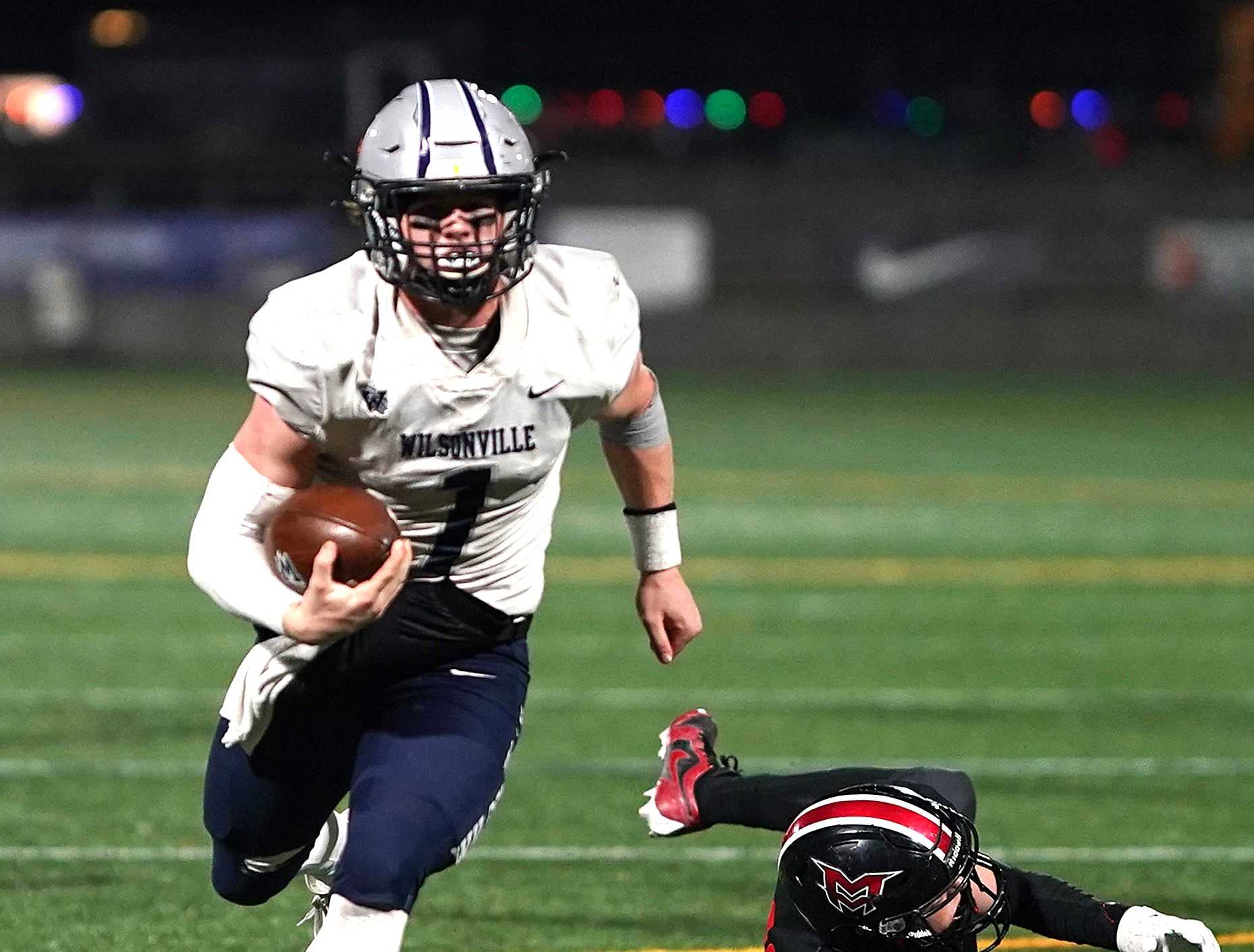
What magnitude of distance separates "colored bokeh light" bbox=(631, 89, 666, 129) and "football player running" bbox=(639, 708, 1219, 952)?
32020 millimetres

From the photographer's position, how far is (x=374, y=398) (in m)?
3.54

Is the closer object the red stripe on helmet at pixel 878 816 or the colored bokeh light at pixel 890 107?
the red stripe on helmet at pixel 878 816

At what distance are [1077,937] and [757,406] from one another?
15.2 metres

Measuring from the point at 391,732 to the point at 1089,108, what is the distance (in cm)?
3125

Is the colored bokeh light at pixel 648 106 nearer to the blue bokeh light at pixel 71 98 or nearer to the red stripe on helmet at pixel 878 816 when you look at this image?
the blue bokeh light at pixel 71 98

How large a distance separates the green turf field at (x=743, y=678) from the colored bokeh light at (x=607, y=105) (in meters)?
20.6

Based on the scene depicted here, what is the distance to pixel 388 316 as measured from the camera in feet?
11.9

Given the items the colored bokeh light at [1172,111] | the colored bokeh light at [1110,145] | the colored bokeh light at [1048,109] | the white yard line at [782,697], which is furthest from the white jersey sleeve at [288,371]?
the colored bokeh light at [1048,109]

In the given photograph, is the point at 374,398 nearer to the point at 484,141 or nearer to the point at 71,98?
the point at 484,141

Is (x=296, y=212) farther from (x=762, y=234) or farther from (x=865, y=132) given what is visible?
(x=865, y=132)

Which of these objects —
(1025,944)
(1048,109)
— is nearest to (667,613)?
(1025,944)

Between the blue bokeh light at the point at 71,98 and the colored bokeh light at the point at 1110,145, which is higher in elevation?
the colored bokeh light at the point at 1110,145

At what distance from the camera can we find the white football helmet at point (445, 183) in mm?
3553

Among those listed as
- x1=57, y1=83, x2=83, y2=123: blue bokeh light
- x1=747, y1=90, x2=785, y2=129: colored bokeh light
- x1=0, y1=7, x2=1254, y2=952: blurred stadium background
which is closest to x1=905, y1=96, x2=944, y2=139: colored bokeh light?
x1=0, y1=7, x2=1254, y2=952: blurred stadium background
